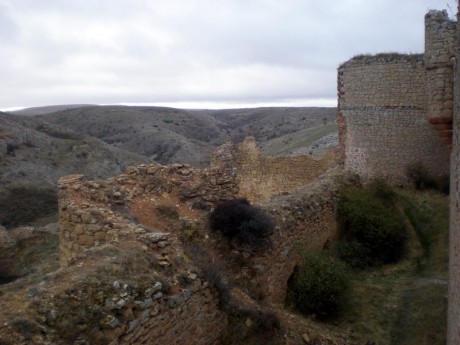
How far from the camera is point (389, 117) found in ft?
45.9

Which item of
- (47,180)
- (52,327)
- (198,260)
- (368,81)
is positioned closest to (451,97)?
(198,260)

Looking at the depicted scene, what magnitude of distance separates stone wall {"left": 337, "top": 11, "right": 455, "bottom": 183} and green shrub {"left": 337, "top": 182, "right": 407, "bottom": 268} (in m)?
1.66

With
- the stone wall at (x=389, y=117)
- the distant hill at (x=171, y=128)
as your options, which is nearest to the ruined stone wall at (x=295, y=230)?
the stone wall at (x=389, y=117)

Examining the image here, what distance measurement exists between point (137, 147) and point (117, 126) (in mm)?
12866

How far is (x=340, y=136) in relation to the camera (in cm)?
1519

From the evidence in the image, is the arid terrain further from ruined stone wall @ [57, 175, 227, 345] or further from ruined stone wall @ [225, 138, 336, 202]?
ruined stone wall @ [57, 175, 227, 345]

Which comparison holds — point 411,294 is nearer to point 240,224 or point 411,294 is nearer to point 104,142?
point 240,224

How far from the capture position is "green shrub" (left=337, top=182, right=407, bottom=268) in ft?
38.1

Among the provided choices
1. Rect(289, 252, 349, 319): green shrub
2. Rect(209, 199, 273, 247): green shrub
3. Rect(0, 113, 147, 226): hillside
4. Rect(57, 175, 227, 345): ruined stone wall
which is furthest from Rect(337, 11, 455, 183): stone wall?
Rect(0, 113, 147, 226): hillside

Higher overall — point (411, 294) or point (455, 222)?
point (455, 222)

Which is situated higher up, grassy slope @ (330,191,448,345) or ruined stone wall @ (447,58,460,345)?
ruined stone wall @ (447,58,460,345)

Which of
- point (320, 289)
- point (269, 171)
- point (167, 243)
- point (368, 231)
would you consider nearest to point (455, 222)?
point (320, 289)

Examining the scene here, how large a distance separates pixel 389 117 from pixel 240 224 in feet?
24.1

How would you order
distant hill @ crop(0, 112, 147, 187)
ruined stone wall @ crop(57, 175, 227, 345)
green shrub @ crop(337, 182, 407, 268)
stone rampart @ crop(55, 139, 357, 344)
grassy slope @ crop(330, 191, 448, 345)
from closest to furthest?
ruined stone wall @ crop(57, 175, 227, 345) → stone rampart @ crop(55, 139, 357, 344) → grassy slope @ crop(330, 191, 448, 345) → green shrub @ crop(337, 182, 407, 268) → distant hill @ crop(0, 112, 147, 187)
